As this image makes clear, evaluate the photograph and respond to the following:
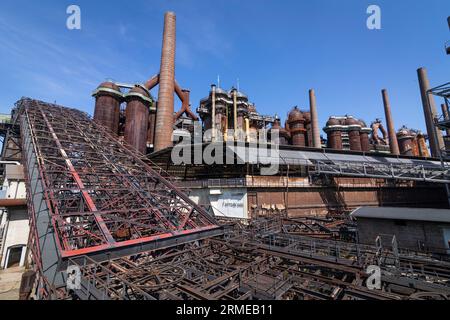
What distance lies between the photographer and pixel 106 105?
93.4ft

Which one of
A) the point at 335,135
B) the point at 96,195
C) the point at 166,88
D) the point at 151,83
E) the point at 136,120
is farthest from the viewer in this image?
the point at 335,135

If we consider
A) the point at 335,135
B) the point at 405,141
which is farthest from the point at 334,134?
the point at 405,141

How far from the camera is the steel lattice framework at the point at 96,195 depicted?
28.9ft

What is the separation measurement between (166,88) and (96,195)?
22.7m

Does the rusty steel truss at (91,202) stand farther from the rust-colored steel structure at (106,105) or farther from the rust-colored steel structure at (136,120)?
the rust-colored steel structure at (136,120)

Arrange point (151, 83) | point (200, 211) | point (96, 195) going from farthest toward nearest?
point (151, 83)
point (200, 211)
point (96, 195)

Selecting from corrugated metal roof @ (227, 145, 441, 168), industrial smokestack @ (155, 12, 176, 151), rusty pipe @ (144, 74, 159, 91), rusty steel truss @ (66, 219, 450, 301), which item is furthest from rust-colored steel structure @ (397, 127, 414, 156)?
rusty pipe @ (144, 74, 159, 91)

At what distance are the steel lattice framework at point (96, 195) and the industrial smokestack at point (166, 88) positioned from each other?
27.8 ft

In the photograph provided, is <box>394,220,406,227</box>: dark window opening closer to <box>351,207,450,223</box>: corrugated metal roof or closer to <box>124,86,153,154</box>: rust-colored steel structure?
<box>351,207,450,223</box>: corrugated metal roof

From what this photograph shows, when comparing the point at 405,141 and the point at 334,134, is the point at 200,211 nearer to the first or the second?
the point at 334,134
